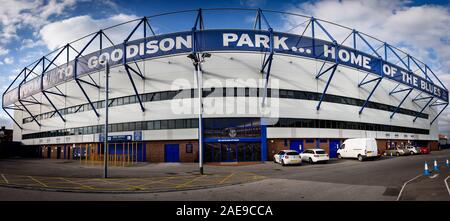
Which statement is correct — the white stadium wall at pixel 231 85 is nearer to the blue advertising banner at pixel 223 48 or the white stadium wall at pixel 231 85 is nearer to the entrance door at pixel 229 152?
the blue advertising banner at pixel 223 48

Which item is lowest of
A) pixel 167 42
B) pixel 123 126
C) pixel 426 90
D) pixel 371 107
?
pixel 123 126

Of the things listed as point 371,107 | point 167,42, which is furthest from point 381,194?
point 371,107

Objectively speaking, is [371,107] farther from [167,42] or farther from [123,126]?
[123,126]

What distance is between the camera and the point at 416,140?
4616cm

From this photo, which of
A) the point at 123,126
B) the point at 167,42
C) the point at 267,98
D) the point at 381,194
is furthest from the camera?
the point at 123,126

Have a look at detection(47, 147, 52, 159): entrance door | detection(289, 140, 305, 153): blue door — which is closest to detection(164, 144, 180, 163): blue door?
detection(289, 140, 305, 153): blue door

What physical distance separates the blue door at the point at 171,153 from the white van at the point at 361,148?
1986cm

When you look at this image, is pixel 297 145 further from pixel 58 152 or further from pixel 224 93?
pixel 58 152

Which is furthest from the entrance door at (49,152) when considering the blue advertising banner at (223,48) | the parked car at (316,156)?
the parked car at (316,156)

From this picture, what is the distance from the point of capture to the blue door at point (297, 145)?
94.4 feet

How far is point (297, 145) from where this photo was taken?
2902cm

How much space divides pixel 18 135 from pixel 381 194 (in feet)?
211

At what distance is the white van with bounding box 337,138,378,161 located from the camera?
24969 millimetres

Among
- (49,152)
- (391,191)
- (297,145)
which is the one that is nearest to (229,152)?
(297,145)
